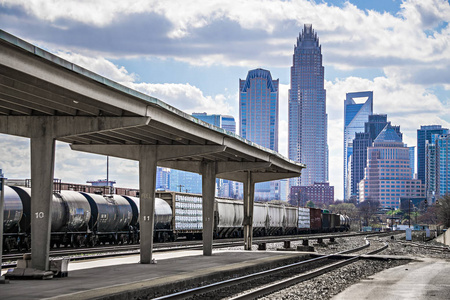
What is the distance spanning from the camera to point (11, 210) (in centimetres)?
3153

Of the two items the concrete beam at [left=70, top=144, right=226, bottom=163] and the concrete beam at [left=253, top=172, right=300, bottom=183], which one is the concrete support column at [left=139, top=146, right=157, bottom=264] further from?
the concrete beam at [left=253, top=172, right=300, bottom=183]

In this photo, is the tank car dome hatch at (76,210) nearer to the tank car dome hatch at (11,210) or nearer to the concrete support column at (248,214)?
the tank car dome hatch at (11,210)

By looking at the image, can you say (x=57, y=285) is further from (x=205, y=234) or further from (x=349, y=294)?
(x=205, y=234)

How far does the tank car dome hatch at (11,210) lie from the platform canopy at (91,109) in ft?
22.4

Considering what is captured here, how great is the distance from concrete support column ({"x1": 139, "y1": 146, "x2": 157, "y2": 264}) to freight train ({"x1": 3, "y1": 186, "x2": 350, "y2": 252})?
276 inches

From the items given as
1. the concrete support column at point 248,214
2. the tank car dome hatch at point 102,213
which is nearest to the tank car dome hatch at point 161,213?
the tank car dome hatch at point 102,213

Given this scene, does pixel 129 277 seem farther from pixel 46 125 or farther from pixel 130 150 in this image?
pixel 130 150

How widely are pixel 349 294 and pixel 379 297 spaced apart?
100 cm

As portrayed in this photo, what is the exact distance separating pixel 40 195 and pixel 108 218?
21313 millimetres

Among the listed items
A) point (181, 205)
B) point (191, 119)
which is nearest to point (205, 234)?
point (191, 119)

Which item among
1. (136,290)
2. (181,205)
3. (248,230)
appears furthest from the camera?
(181,205)

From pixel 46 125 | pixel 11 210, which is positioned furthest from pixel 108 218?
pixel 46 125

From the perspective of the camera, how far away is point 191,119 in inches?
996

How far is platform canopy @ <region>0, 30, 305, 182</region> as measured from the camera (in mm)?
15953
